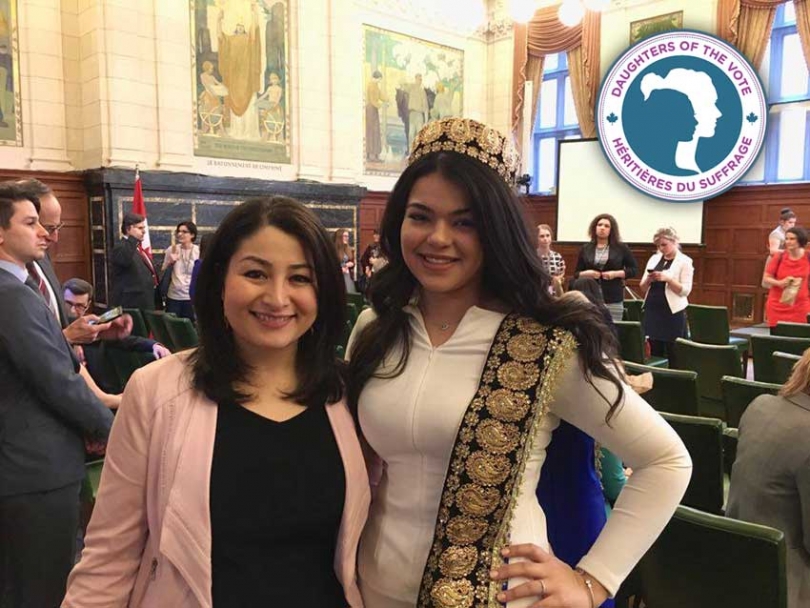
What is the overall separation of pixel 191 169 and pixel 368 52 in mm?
4030

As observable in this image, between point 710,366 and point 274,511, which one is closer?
point 274,511

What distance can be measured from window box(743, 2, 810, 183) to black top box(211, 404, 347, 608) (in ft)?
33.0

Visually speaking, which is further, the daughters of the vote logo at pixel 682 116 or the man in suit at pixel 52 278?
the daughters of the vote logo at pixel 682 116

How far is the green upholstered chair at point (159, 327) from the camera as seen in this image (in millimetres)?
5456

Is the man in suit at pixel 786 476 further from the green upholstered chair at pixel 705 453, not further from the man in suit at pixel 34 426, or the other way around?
the man in suit at pixel 34 426

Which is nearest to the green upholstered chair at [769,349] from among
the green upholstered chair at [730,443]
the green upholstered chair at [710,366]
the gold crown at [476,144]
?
the green upholstered chair at [710,366]

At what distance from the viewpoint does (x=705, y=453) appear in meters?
2.33

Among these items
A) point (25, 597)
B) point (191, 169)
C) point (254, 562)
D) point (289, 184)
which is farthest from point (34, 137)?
point (254, 562)

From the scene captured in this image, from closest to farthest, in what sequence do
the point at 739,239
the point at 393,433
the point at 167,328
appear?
the point at 393,433
the point at 167,328
the point at 739,239

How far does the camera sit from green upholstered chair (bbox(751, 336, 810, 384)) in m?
4.11

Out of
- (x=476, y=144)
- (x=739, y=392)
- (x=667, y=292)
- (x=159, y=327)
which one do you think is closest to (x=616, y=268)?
(x=667, y=292)

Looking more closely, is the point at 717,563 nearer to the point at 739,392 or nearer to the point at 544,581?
the point at 544,581

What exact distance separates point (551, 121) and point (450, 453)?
1196 centimetres

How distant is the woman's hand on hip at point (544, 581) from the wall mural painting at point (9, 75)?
29.7 ft
